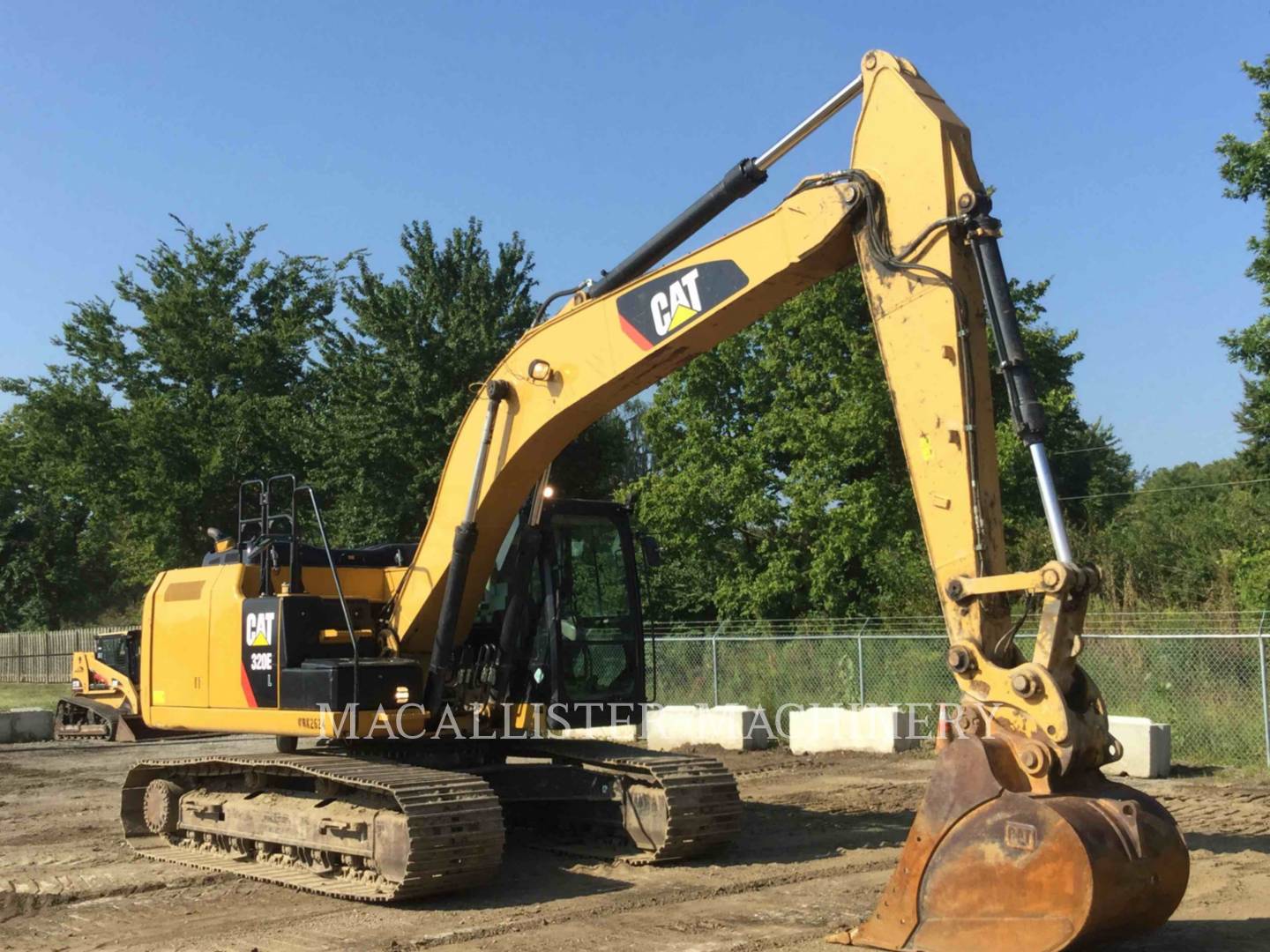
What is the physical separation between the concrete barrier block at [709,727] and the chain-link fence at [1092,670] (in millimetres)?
1289

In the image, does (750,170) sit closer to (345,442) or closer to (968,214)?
(968,214)

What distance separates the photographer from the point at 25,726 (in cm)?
2041

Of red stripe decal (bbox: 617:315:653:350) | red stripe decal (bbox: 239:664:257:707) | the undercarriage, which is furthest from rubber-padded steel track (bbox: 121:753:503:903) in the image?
red stripe decal (bbox: 617:315:653:350)

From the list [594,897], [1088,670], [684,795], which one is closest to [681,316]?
[684,795]

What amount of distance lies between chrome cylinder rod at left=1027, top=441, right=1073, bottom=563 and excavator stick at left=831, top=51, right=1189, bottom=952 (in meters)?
0.01

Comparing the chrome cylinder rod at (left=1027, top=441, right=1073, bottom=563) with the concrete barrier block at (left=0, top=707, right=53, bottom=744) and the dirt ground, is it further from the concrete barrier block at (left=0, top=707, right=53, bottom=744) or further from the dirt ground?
the concrete barrier block at (left=0, top=707, right=53, bottom=744)

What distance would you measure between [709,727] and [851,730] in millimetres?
2032

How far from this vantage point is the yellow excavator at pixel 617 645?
18.2ft

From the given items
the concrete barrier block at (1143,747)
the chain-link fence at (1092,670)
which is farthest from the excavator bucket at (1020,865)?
the concrete barrier block at (1143,747)

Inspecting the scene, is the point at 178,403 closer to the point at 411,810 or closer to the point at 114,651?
the point at 114,651

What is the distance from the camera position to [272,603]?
29.6 feet

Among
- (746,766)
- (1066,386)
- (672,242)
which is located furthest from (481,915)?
(1066,386)

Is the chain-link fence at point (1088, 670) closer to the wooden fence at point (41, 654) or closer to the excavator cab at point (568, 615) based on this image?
the excavator cab at point (568, 615)

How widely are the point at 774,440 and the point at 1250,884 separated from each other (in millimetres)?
19944
